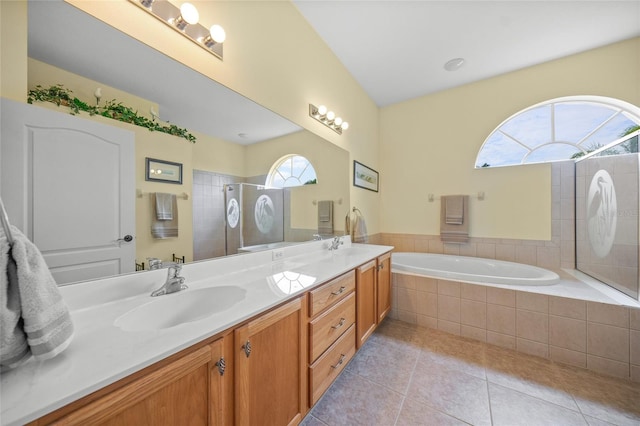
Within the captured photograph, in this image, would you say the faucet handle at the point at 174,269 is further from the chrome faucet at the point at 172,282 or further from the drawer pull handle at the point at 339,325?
the drawer pull handle at the point at 339,325

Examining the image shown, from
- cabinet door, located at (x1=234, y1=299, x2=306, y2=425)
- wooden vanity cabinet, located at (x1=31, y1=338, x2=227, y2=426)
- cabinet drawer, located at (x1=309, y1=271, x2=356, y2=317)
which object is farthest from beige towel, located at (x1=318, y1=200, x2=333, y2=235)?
wooden vanity cabinet, located at (x1=31, y1=338, x2=227, y2=426)

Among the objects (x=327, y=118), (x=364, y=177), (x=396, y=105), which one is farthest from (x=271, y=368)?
(x=396, y=105)

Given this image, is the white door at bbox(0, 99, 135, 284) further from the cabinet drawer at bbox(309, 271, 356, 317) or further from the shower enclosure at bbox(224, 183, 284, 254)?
the cabinet drawer at bbox(309, 271, 356, 317)

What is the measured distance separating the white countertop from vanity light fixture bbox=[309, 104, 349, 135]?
4.49ft

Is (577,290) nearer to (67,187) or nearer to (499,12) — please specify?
(499,12)

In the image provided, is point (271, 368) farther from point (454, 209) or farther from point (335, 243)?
point (454, 209)

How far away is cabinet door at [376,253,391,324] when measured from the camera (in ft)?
6.68

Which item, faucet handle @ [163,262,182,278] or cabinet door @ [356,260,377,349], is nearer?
faucet handle @ [163,262,182,278]

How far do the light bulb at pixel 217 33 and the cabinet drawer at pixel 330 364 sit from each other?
1775mm

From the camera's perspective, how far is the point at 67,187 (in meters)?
0.79

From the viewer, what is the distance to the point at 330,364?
1328mm

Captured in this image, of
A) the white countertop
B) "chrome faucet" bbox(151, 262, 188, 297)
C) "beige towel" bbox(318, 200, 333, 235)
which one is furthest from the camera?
"beige towel" bbox(318, 200, 333, 235)

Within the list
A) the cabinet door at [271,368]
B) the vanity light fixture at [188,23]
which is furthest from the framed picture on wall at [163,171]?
the cabinet door at [271,368]

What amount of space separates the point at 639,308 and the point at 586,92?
81.9 inches
